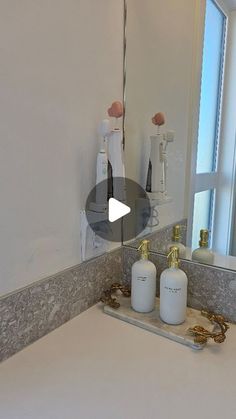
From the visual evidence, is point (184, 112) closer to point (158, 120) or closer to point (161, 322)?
point (158, 120)

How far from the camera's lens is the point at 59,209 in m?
0.82

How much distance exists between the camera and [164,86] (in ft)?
3.65

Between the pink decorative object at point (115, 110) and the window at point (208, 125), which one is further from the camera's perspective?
the window at point (208, 125)

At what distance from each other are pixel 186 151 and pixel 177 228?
27cm

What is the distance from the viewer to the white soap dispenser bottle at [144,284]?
89cm

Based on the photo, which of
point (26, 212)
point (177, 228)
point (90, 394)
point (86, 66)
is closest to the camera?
point (90, 394)

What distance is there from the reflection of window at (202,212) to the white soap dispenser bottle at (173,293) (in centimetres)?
19

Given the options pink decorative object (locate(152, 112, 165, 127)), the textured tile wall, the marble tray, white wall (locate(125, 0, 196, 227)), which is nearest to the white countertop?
the marble tray

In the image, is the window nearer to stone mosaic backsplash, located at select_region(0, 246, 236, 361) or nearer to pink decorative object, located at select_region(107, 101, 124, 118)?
stone mosaic backsplash, located at select_region(0, 246, 236, 361)

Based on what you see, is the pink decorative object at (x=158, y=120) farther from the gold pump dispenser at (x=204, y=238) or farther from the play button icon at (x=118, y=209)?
the gold pump dispenser at (x=204, y=238)

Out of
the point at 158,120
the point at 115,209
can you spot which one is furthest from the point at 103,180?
the point at 158,120

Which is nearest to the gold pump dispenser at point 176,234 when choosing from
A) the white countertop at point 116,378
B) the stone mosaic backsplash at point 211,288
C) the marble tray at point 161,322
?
the stone mosaic backsplash at point 211,288

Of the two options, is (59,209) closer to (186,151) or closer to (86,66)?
(86,66)

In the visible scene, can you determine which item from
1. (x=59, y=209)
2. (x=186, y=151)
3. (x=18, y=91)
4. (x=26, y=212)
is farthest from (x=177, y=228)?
(x=18, y=91)
